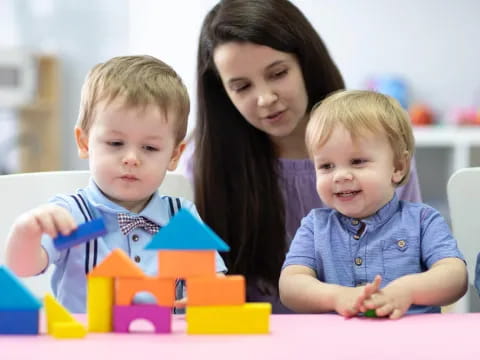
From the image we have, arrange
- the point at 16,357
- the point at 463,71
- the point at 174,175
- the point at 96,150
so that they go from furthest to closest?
the point at 463,71, the point at 174,175, the point at 96,150, the point at 16,357

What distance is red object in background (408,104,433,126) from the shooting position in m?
4.03

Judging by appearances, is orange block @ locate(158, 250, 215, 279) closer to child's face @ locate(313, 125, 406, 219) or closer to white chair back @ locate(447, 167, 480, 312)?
child's face @ locate(313, 125, 406, 219)

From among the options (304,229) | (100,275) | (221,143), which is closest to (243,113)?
(221,143)

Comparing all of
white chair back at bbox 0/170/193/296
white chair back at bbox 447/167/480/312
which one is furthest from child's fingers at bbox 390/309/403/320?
white chair back at bbox 0/170/193/296

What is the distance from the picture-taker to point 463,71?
4195 millimetres

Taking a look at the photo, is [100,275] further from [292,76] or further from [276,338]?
[292,76]

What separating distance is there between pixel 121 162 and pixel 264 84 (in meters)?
0.57

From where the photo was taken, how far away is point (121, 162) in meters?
1.13

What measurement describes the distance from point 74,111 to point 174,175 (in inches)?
154

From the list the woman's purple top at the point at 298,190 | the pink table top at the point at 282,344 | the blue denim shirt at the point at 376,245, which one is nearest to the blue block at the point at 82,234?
the pink table top at the point at 282,344

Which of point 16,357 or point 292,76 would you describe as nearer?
point 16,357

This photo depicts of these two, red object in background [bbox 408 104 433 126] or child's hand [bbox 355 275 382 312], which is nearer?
child's hand [bbox 355 275 382 312]

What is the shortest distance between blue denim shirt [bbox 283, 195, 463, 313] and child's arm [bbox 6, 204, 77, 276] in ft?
1.33

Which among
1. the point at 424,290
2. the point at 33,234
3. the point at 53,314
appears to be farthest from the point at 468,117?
the point at 53,314
